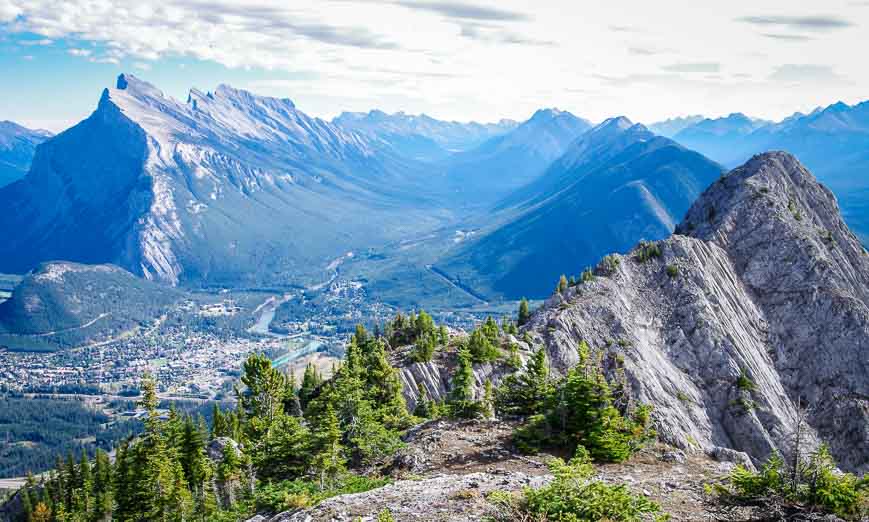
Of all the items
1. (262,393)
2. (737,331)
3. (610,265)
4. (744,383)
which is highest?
(610,265)

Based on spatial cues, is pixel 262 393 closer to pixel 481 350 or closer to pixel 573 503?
pixel 481 350

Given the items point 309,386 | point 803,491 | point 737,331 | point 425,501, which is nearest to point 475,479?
point 425,501

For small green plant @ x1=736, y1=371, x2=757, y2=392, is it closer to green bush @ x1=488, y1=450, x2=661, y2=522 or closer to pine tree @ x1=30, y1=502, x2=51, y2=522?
green bush @ x1=488, y1=450, x2=661, y2=522

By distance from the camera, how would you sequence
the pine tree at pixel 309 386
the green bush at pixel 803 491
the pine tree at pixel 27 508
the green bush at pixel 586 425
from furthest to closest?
the pine tree at pixel 27 508 → the pine tree at pixel 309 386 → the green bush at pixel 586 425 → the green bush at pixel 803 491

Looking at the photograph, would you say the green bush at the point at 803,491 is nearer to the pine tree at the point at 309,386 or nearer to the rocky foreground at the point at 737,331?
the rocky foreground at the point at 737,331

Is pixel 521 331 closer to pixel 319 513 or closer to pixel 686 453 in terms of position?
pixel 686 453

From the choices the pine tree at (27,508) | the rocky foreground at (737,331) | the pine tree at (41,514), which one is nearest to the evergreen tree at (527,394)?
the rocky foreground at (737,331)
